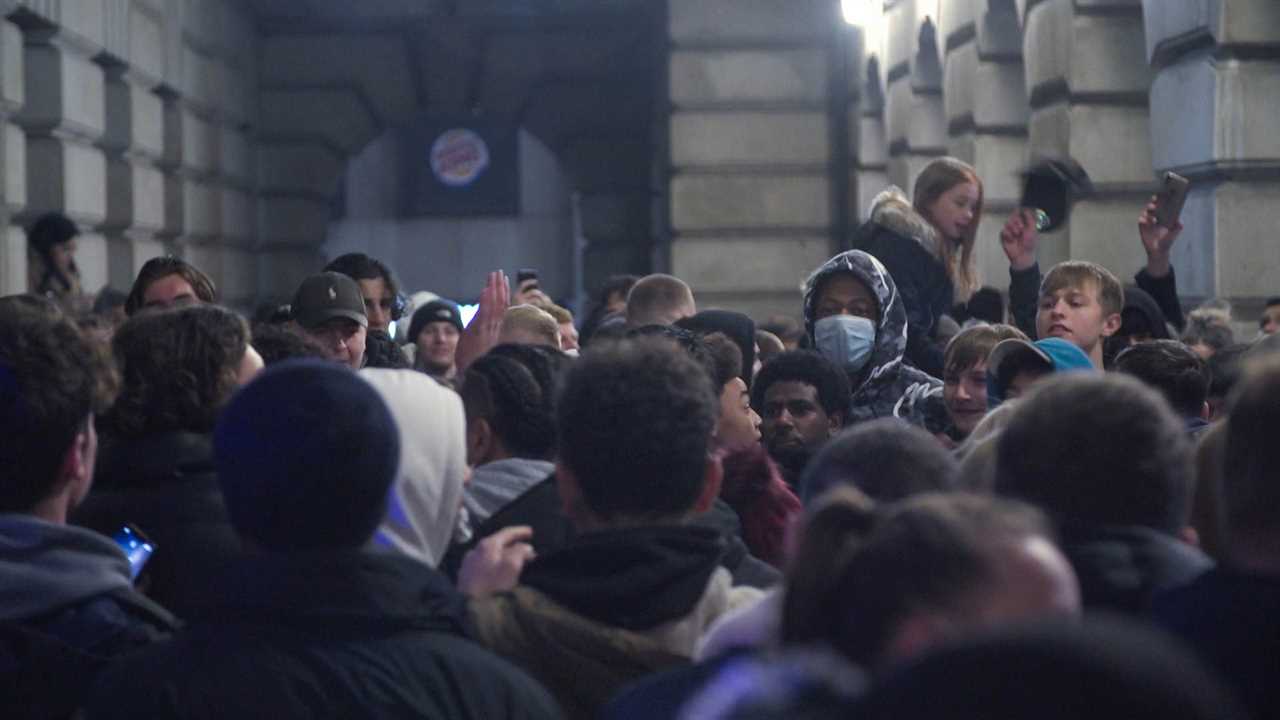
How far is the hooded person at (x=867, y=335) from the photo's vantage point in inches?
232

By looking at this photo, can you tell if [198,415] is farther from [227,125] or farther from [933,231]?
[227,125]

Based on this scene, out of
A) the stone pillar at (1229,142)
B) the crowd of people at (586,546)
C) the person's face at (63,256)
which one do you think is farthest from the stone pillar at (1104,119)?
the crowd of people at (586,546)

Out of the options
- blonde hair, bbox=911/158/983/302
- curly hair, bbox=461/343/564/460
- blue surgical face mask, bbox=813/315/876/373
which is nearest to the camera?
curly hair, bbox=461/343/564/460

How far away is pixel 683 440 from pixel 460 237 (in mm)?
27404

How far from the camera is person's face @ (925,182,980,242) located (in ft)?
22.4

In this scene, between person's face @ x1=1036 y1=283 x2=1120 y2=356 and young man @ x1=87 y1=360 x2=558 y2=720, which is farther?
person's face @ x1=1036 y1=283 x2=1120 y2=356

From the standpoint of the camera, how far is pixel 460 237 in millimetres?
30078

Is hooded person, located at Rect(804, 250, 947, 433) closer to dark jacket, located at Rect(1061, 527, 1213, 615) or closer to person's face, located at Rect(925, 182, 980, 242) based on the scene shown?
person's face, located at Rect(925, 182, 980, 242)

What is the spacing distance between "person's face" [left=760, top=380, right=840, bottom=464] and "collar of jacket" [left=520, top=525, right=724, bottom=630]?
280cm

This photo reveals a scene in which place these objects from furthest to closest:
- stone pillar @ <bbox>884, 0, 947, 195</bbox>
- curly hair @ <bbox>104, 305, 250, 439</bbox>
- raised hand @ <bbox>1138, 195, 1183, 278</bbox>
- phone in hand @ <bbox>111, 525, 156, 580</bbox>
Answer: stone pillar @ <bbox>884, 0, 947, 195</bbox> → raised hand @ <bbox>1138, 195, 1183, 278</bbox> → curly hair @ <bbox>104, 305, 250, 439</bbox> → phone in hand @ <bbox>111, 525, 156, 580</bbox>

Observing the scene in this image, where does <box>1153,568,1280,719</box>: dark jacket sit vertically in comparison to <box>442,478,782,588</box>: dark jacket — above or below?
above

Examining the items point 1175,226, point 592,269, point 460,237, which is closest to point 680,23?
point 592,269

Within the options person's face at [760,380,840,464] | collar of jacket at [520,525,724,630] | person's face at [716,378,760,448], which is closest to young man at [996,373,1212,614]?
collar of jacket at [520,525,724,630]

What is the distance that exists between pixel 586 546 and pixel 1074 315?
141 inches
